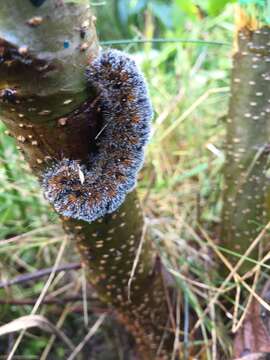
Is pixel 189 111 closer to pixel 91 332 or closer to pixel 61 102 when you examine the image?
pixel 91 332

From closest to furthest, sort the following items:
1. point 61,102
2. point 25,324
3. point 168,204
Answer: point 61,102 < point 25,324 < point 168,204

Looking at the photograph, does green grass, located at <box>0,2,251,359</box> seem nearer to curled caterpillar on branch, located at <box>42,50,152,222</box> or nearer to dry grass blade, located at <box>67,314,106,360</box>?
dry grass blade, located at <box>67,314,106,360</box>

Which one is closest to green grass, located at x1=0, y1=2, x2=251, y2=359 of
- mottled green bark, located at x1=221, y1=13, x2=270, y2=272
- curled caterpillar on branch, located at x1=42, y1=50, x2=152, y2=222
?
mottled green bark, located at x1=221, y1=13, x2=270, y2=272

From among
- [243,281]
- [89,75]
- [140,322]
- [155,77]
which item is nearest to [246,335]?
[243,281]

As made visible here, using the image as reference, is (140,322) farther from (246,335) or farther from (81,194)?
(81,194)

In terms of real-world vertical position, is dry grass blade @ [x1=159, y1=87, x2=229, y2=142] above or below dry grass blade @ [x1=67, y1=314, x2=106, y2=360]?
above

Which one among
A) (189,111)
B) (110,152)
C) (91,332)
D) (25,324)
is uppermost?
(110,152)

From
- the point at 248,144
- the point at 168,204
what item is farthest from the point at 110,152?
the point at 168,204
